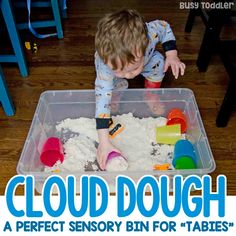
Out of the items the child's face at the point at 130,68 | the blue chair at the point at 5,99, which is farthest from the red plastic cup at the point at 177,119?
the blue chair at the point at 5,99

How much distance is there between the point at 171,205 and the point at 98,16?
3.78 ft

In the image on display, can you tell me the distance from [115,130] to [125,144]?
57 mm

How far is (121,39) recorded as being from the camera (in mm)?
767

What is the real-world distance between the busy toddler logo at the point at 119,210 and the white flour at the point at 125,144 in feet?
0.32

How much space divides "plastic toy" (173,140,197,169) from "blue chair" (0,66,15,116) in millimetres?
546

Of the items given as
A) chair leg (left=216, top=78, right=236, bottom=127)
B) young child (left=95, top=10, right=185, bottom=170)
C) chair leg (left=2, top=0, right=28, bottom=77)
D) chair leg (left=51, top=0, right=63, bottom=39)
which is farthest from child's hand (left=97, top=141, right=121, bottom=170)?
chair leg (left=51, top=0, right=63, bottom=39)

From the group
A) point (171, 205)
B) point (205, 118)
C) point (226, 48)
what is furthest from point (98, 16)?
point (171, 205)

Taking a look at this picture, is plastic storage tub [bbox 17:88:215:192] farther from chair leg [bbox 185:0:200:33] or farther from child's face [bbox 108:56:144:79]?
chair leg [bbox 185:0:200:33]

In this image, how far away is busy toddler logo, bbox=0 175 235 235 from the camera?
30.5 inches

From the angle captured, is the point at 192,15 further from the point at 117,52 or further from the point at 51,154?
the point at 51,154

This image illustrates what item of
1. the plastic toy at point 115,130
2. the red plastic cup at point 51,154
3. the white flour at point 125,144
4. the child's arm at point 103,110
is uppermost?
the child's arm at point 103,110

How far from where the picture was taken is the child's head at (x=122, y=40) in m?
0.77

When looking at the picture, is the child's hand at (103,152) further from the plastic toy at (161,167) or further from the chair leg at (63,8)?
the chair leg at (63,8)

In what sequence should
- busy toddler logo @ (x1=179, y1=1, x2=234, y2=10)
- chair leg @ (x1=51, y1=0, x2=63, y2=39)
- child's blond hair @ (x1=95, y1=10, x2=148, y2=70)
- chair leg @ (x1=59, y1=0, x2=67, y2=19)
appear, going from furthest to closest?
chair leg @ (x1=59, y1=0, x2=67, y2=19) → chair leg @ (x1=51, y1=0, x2=63, y2=39) → busy toddler logo @ (x1=179, y1=1, x2=234, y2=10) → child's blond hair @ (x1=95, y1=10, x2=148, y2=70)
